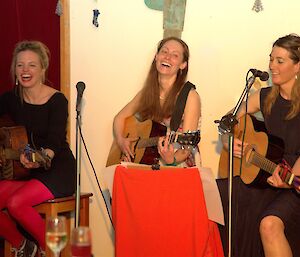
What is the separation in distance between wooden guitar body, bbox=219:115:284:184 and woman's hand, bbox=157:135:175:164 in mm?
385

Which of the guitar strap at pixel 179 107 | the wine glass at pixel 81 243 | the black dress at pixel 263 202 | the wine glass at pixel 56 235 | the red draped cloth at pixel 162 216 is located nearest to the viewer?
the wine glass at pixel 81 243

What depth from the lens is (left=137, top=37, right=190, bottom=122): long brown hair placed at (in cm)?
398

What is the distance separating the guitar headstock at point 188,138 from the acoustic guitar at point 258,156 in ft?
0.97

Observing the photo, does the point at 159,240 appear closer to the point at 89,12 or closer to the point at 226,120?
the point at 226,120

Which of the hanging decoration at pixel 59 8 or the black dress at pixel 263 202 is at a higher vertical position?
the hanging decoration at pixel 59 8

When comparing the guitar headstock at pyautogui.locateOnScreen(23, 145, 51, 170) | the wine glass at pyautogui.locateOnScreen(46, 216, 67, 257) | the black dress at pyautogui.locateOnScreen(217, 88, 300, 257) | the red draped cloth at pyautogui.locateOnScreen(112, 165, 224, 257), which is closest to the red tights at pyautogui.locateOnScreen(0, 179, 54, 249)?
the guitar headstock at pyautogui.locateOnScreen(23, 145, 51, 170)

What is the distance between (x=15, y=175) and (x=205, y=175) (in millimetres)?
1259

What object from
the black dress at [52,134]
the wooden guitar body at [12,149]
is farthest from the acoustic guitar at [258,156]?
the wooden guitar body at [12,149]

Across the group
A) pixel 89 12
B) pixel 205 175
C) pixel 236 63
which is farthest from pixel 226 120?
pixel 89 12

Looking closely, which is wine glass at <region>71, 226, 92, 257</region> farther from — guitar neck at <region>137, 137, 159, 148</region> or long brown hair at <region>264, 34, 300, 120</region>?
long brown hair at <region>264, 34, 300, 120</region>

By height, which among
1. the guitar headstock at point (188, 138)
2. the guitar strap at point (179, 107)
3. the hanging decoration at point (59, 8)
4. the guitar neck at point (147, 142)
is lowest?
the guitar neck at point (147, 142)

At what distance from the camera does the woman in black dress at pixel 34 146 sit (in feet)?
12.9

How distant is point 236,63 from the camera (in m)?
4.21

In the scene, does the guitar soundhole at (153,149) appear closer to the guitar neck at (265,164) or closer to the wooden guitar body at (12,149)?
the guitar neck at (265,164)
